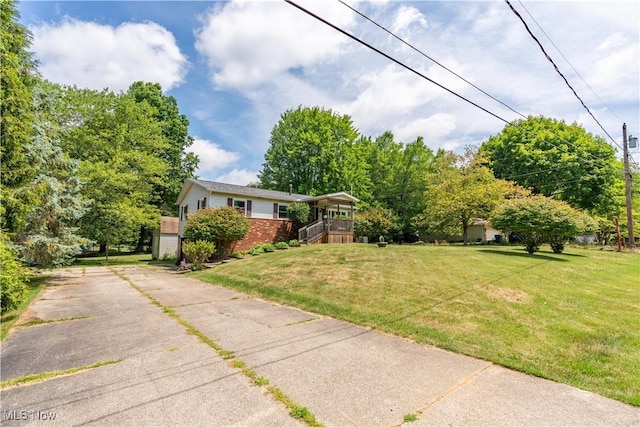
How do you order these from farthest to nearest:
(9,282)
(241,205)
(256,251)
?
(241,205) < (256,251) < (9,282)

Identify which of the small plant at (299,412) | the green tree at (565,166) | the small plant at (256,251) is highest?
the green tree at (565,166)

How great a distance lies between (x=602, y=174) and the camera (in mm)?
26562

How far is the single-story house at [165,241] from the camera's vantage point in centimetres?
2427

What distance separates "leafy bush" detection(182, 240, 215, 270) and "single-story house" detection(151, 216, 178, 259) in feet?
32.3

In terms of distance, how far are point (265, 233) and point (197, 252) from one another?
20.8 feet

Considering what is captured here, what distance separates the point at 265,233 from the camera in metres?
21.2

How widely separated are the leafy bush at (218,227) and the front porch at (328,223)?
16.5 ft

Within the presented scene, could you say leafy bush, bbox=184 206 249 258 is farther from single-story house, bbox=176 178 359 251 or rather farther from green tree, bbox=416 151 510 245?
green tree, bbox=416 151 510 245

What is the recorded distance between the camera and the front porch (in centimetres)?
2150

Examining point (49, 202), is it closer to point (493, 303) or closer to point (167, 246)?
point (167, 246)

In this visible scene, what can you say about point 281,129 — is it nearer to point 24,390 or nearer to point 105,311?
point 105,311

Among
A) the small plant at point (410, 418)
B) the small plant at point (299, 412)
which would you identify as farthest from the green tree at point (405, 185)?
the small plant at point (299, 412)

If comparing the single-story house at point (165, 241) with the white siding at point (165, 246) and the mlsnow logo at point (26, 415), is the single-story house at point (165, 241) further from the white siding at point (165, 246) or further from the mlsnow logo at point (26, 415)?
the mlsnow logo at point (26, 415)

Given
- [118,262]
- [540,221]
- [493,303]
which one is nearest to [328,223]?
[540,221]
